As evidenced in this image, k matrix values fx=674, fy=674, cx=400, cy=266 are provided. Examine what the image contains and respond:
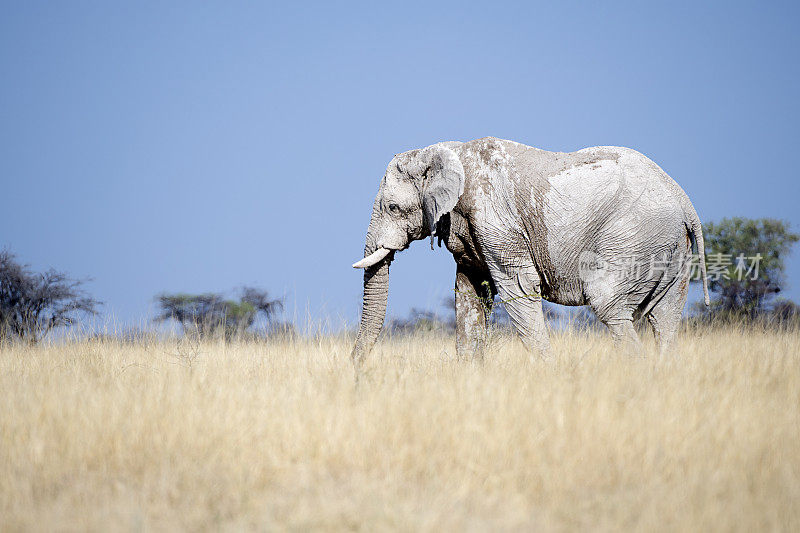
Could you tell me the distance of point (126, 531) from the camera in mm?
3174

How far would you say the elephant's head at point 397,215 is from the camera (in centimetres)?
733

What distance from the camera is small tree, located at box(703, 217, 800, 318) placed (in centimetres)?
1684

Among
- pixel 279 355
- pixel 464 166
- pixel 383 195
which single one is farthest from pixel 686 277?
pixel 279 355

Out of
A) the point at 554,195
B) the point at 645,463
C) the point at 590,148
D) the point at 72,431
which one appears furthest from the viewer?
the point at 590,148

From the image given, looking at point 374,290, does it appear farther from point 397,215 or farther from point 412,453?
point 412,453

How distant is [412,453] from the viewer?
405cm

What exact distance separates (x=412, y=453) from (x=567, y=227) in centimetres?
370

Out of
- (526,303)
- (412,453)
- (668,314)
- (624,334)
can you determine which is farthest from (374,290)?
(412,453)

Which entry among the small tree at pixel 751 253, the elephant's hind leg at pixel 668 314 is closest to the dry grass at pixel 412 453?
the elephant's hind leg at pixel 668 314

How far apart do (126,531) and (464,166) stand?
5.12 m

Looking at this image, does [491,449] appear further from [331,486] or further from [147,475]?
[147,475]

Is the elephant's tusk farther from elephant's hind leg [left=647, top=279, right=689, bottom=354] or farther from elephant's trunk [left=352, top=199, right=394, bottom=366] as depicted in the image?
elephant's hind leg [left=647, top=279, right=689, bottom=354]

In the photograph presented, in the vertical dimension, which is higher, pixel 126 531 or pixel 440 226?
pixel 440 226

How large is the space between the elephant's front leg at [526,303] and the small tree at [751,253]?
1143cm
